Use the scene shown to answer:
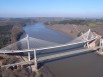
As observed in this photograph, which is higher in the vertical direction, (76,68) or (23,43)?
(23,43)

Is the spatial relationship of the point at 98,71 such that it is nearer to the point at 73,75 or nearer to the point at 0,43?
the point at 73,75

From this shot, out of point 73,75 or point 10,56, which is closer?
point 73,75

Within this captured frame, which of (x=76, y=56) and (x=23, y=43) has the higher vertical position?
(x=23, y=43)

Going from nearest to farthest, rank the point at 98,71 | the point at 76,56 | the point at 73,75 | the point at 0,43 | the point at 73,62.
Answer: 1. the point at 73,75
2. the point at 98,71
3. the point at 73,62
4. the point at 76,56
5. the point at 0,43

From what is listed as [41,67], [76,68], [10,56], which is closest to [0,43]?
[10,56]

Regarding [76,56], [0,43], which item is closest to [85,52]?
[76,56]

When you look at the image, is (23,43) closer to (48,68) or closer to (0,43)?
(48,68)

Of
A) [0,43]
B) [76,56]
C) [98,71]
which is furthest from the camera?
[0,43]

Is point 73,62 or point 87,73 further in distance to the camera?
point 73,62

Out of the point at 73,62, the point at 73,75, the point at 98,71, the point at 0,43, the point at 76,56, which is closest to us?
the point at 73,75
